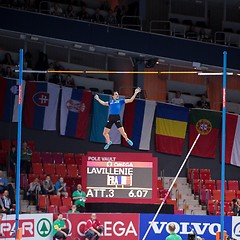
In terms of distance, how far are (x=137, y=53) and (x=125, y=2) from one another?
232 inches

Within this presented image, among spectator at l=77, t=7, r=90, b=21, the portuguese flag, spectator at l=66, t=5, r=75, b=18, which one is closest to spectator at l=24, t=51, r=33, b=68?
spectator at l=66, t=5, r=75, b=18

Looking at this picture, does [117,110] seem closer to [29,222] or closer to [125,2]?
[29,222]

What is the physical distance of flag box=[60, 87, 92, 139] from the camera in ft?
134

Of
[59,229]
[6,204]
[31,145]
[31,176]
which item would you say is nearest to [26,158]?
[31,176]

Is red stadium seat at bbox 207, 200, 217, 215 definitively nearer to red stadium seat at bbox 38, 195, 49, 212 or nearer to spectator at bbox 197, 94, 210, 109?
spectator at bbox 197, 94, 210, 109

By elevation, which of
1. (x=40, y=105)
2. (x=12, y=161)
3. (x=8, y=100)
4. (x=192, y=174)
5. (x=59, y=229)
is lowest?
(x=59, y=229)

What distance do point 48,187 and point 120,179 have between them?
13.3ft

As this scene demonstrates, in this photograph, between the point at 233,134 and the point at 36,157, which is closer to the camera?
the point at 36,157

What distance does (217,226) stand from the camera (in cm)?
3441

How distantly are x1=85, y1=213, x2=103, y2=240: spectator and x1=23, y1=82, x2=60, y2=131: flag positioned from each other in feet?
27.6

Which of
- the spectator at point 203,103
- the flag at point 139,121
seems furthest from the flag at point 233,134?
the flag at point 139,121

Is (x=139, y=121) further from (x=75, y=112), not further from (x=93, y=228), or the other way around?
(x=93, y=228)

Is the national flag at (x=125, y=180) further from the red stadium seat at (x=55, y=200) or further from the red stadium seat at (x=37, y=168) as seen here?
the red stadium seat at (x=37, y=168)

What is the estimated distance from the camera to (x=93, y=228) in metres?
32.9
